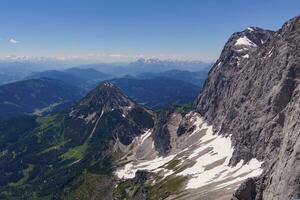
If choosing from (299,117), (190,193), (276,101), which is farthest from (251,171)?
(299,117)

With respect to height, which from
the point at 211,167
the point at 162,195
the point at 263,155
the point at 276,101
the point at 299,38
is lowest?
the point at 162,195

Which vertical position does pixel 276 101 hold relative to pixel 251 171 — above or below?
above

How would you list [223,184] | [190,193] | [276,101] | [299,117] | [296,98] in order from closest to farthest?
[299,117] < [296,98] < [223,184] < [190,193] < [276,101]

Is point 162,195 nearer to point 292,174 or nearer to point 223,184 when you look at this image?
point 223,184

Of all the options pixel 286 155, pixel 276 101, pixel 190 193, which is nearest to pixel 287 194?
pixel 286 155

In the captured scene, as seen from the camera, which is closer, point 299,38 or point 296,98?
point 296,98

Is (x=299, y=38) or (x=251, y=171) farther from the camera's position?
(x=299, y=38)

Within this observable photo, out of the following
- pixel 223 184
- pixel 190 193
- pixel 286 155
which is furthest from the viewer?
pixel 190 193

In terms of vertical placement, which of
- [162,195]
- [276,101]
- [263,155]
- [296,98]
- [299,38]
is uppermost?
[299,38]

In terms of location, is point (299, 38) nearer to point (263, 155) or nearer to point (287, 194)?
point (263, 155)
